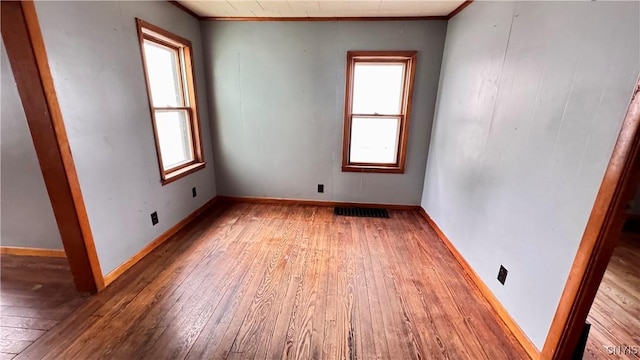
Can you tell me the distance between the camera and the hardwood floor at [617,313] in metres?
1.46

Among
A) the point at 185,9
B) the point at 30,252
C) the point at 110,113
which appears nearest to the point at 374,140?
the point at 185,9

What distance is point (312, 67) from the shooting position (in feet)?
9.98

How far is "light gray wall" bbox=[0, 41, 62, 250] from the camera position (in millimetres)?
1910

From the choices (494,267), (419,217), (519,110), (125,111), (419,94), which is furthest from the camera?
(419,217)

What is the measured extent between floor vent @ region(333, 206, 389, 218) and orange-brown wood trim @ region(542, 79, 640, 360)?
2.07m

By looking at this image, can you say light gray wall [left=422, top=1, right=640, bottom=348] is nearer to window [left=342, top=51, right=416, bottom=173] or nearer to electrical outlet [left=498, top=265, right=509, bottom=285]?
electrical outlet [left=498, top=265, right=509, bottom=285]

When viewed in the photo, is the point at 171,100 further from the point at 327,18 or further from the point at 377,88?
the point at 377,88

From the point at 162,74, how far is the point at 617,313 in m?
4.23

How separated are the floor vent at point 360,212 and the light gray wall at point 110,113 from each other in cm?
199

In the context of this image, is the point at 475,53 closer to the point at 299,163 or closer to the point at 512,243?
the point at 512,243

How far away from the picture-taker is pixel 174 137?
2.86 m

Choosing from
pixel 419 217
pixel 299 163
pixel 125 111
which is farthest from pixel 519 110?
pixel 125 111

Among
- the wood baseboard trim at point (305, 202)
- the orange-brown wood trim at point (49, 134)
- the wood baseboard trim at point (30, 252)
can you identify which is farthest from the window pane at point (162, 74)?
the wood baseboard trim at point (30, 252)

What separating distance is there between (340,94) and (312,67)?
46 centimetres
